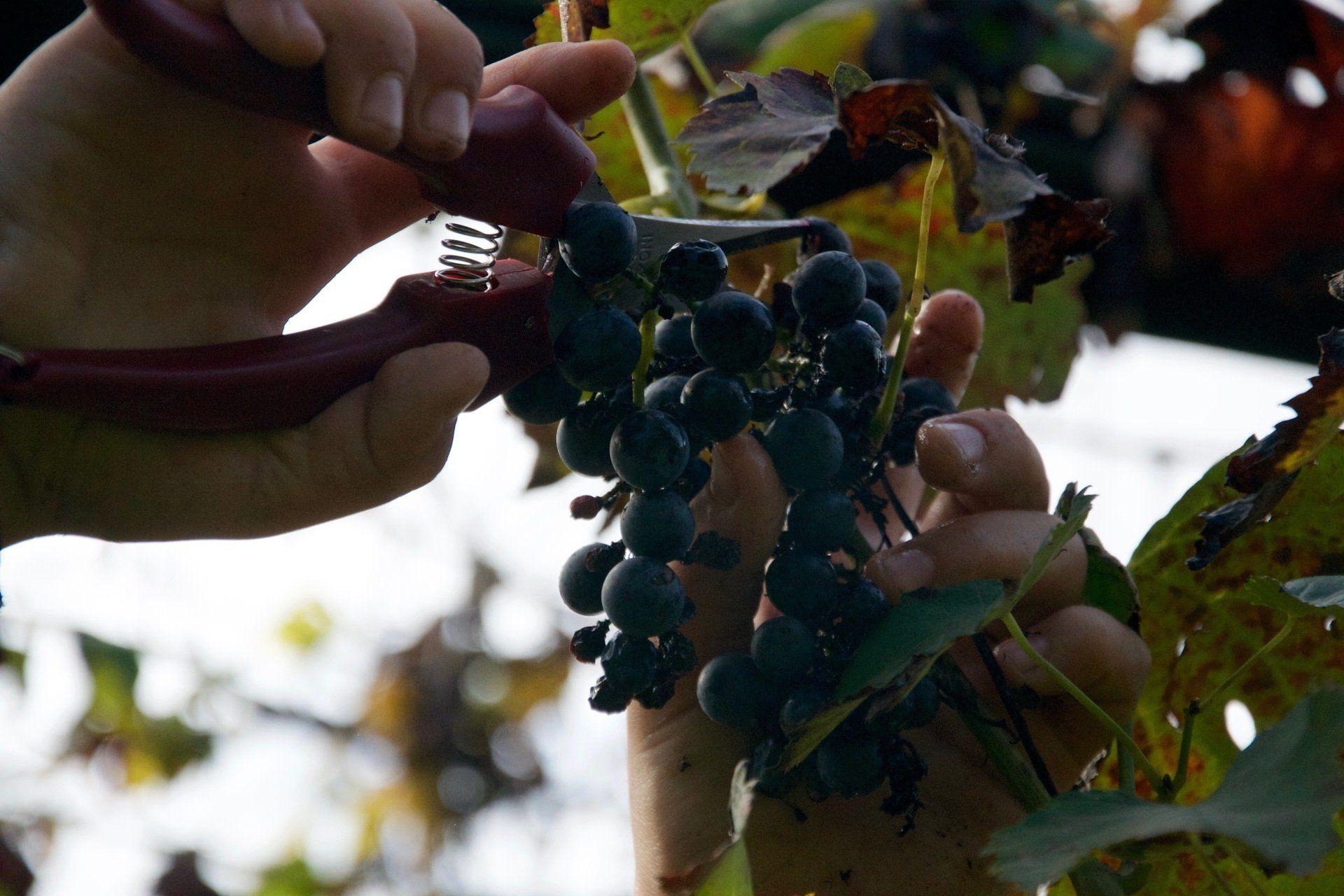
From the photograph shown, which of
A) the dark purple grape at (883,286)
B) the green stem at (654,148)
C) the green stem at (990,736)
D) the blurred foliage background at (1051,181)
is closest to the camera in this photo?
the green stem at (990,736)

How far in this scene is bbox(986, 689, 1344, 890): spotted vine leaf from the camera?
401 mm

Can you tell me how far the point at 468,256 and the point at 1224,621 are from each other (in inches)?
22.4

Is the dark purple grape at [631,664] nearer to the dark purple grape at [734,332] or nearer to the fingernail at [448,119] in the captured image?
the dark purple grape at [734,332]

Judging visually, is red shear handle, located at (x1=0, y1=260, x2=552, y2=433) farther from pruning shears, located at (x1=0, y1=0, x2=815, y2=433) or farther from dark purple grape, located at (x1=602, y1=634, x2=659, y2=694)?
dark purple grape, located at (x1=602, y1=634, x2=659, y2=694)

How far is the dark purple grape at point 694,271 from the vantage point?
590 mm

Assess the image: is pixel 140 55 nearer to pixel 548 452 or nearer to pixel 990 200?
pixel 990 200

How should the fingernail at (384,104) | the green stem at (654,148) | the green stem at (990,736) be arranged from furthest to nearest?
the green stem at (654,148), the green stem at (990,736), the fingernail at (384,104)

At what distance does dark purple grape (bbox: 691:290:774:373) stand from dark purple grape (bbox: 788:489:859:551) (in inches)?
3.4

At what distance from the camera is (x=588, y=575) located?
0.65 m

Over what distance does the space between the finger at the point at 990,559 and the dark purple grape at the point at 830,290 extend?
0.15 meters

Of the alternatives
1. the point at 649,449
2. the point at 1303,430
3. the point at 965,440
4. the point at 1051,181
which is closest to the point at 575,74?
the point at 649,449

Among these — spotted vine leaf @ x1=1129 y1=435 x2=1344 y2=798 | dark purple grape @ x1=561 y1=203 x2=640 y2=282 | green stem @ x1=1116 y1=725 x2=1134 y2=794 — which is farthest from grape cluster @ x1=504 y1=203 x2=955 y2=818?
spotted vine leaf @ x1=1129 y1=435 x2=1344 y2=798

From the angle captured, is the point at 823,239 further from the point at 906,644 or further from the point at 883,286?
the point at 906,644

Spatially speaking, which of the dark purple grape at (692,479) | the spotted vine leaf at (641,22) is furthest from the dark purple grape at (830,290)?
the spotted vine leaf at (641,22)
